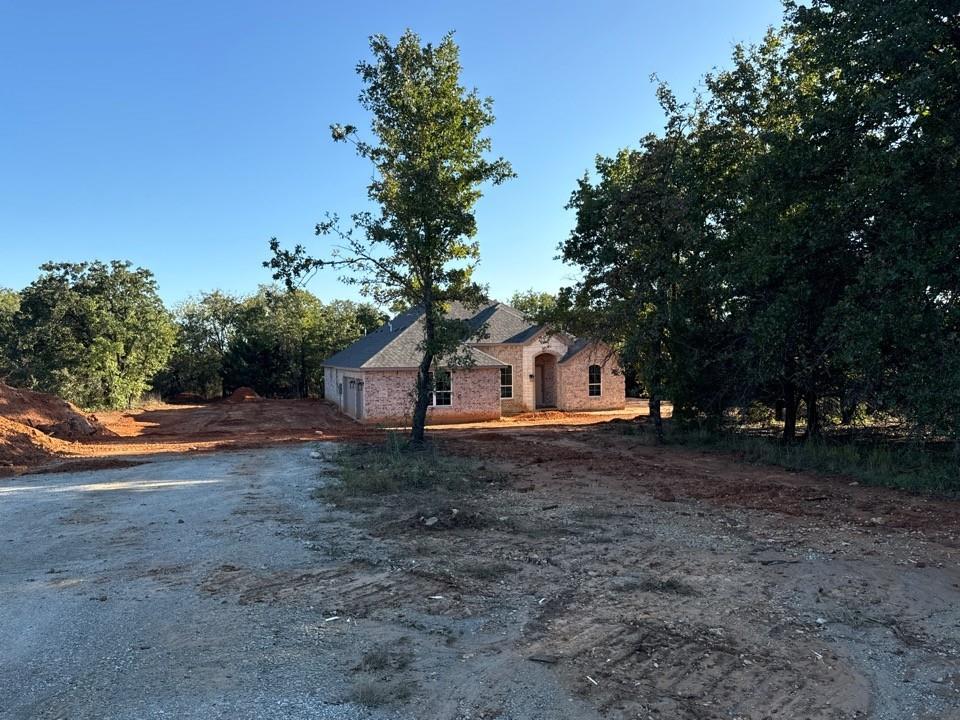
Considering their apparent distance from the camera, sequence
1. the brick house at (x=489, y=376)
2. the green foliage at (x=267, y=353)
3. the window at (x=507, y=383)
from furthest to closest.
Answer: the green foliage at (x=267, y=353) → the window at (x=507, y=383) → the brick house at (x=489, y=376)

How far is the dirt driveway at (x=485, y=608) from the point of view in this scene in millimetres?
4059

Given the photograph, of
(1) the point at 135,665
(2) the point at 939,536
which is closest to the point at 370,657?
(1) the point at 135,665

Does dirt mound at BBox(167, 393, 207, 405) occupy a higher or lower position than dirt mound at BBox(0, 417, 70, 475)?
higher

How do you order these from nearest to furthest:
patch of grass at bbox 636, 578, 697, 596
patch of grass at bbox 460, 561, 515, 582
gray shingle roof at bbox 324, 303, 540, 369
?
1. patch of grass at bbox 636, 578, 697, 596
2. patch of grass at bbox 460, 561, 515, 582
3. gray shingle roof at bbox 324, 303, 540, 369

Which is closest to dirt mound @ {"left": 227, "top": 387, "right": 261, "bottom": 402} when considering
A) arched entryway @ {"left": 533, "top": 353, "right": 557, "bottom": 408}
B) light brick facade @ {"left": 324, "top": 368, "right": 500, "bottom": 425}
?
light brick facade @ {"left": 324, "top": 368, "right": 500, "bottom": 425}

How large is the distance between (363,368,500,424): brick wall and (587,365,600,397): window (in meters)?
6.66

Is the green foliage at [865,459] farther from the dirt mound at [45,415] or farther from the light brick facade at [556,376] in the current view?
the dirt mound at [45,415]

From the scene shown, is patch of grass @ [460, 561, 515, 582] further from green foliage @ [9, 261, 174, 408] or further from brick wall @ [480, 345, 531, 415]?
green foliage @ [9, 261, 174, 408]

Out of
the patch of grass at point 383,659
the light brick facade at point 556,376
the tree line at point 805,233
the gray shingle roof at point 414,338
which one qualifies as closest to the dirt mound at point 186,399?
the gray shingle roof at point 414,338

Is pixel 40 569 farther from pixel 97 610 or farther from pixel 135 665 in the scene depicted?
pixel 135 665

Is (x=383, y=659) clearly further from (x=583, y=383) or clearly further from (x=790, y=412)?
(x=583, y=383)

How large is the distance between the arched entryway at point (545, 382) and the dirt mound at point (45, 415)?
19984mm

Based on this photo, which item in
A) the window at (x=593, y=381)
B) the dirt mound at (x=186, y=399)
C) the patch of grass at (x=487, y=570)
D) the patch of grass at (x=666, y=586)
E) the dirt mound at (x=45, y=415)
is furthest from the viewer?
the dirt mound at (x=186, y=399)

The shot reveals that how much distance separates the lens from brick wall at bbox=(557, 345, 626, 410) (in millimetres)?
31922
